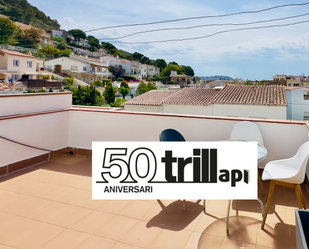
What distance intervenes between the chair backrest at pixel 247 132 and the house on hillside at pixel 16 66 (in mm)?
32482

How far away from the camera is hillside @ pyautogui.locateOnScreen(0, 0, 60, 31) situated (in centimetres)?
6707

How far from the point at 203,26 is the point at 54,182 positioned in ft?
26.7

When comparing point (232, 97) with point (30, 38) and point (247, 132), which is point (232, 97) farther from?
point (30, 38)

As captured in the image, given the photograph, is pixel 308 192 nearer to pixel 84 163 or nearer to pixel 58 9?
pixel 84 163

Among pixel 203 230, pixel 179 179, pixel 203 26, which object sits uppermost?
pixel 203 26

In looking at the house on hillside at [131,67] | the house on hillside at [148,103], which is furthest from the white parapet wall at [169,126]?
the house on hillside at [131,67]

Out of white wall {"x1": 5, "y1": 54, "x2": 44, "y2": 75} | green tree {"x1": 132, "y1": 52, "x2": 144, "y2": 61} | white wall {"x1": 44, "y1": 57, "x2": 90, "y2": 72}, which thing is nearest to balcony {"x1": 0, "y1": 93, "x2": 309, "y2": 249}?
white wall {"x1": 5, "y1": 54, "x2": 44, "y2": 75}

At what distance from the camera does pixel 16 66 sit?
1223 inches

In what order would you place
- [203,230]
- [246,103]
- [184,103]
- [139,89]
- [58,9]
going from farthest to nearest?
[139,89] < [184,103] < [246,103] < [58,9] < [203,230]

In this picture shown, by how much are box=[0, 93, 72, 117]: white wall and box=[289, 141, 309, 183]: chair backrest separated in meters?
3.81

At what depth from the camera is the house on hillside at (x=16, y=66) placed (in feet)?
97.3

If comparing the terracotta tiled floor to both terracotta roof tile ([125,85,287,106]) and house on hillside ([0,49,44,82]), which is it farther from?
house on hillside ([0,49,44,82])

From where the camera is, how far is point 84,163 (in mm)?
4113

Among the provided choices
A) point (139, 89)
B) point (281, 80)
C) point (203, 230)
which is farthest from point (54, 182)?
point (281, 80)
